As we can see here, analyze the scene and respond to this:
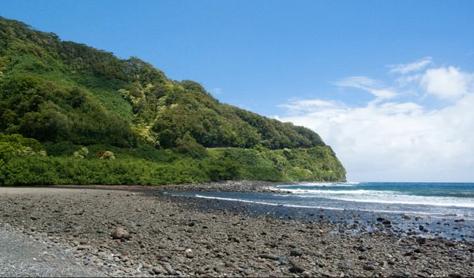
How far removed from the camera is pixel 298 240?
56.2 feet

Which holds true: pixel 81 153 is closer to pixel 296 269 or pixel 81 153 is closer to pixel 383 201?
pixel 383 201

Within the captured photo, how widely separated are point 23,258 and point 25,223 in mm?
7662

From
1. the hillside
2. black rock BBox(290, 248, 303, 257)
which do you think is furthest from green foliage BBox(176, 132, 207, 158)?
black rock BBox(290, 248, 303, 257)

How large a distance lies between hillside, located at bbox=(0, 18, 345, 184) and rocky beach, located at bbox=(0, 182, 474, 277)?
136ft

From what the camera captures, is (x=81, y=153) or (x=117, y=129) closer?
(x=81, y=153)

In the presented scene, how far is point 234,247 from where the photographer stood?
1513 centimetres

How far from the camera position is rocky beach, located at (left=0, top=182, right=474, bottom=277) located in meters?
12.0

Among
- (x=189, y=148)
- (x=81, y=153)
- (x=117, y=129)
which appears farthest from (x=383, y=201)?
(x=189, y=148)

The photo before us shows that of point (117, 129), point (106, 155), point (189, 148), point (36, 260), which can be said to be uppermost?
point (117, 129)

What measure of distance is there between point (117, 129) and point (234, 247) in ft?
281

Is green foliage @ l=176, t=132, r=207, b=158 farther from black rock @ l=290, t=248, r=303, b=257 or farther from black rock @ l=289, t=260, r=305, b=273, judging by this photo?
black rock @ l=289, t=260, r=305, b=273

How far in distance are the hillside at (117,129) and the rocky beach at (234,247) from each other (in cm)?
4149

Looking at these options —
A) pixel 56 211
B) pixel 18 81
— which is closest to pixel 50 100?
pixel 18 81

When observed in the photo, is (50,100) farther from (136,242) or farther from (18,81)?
(136,242)
